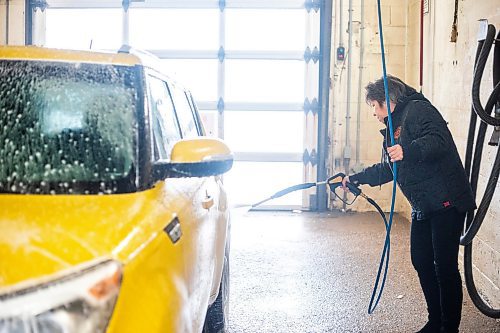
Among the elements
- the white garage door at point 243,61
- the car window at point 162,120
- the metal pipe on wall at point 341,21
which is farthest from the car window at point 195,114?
the metal pipe on wall at point 341,21

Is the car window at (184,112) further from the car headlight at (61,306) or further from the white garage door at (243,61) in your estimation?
the white garage door at (243,61)

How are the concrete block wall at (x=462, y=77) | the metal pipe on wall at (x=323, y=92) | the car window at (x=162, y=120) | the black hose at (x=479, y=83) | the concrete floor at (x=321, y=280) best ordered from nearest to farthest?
the car window at (x=162, y=120)
the black hose at (x=479, y=83)
the concrete floor at (x=321, y=280)
the concrete block wall at (x=462, y=77)
the metal pipe on wall at (x=323, y=92)

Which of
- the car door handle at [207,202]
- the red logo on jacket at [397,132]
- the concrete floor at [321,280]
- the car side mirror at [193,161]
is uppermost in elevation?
the red logo on jacket at [397,132]

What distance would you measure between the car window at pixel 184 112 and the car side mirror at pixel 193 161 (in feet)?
3.62

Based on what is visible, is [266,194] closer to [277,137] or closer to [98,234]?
[277,137]

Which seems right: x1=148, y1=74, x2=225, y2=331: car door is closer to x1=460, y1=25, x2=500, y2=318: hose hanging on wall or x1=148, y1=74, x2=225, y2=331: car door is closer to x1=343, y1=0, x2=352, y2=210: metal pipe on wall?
x1=460, y1=25, x2=500, y2=318: hose hanging on wall

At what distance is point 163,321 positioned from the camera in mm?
2090

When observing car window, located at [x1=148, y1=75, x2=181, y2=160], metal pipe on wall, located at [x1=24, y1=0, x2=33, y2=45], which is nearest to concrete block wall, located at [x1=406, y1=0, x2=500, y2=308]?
car window, located at [x1=148, y1=75, x2=181, y2=160]

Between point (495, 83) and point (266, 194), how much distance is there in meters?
5.96

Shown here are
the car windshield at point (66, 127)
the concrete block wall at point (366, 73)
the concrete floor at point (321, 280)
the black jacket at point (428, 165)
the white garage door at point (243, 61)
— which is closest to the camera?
the car windshield at point (66, 127)

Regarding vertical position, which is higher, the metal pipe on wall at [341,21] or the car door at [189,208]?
the metal pipe on wall at [341,21]

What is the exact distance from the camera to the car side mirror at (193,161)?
2.58 m

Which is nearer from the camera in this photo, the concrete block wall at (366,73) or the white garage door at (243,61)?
the concrete block wall at (366,73)

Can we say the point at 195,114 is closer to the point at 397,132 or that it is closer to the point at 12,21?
the point at 397,132
